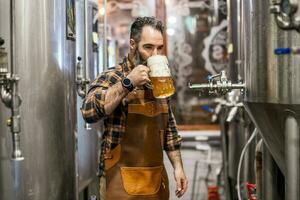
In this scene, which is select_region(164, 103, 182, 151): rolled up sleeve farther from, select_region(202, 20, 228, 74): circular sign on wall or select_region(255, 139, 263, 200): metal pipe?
select_region(202, 20, 228, 74): circular sign on wall

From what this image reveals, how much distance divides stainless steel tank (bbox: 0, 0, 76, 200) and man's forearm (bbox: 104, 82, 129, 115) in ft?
1.12

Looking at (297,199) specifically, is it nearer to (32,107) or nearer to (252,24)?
(252,24)

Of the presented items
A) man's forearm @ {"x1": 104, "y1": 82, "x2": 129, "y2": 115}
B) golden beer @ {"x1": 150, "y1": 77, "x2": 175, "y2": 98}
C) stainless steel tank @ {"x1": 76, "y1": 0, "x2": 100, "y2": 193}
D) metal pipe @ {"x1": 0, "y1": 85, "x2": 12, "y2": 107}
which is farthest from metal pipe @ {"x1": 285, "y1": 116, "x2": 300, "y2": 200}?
stainless steel tank @ {"x1": 76, "y1": 0, "x2": 100, "y2": 193}

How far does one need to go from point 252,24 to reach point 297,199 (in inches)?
26.5

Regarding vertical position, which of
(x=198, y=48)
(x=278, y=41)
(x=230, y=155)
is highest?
(x=198, y=48)

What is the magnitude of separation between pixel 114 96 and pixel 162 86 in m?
0.19

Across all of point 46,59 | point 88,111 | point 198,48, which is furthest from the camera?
point 198,48

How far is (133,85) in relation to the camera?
1.69m

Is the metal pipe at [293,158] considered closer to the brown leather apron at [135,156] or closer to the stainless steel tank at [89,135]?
the brown leather apron at [135,156]

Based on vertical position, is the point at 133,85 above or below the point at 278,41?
below

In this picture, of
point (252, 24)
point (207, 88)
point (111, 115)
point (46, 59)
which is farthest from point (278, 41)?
point (46, 59)

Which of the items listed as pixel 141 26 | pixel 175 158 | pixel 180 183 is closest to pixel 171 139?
pixel 175 158

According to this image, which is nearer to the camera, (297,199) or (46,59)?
(297,199)

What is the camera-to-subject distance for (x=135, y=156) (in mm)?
1903
